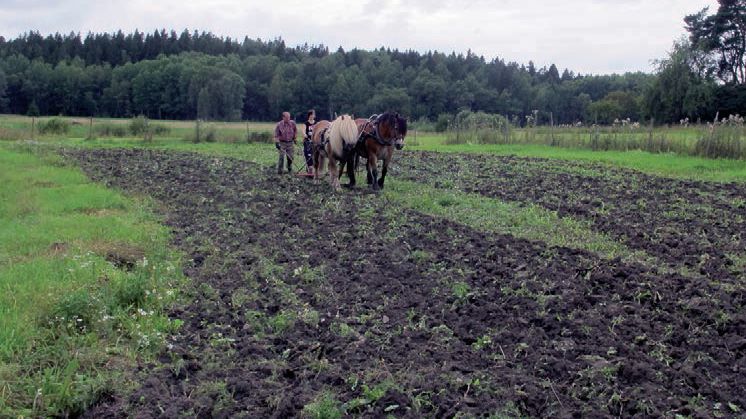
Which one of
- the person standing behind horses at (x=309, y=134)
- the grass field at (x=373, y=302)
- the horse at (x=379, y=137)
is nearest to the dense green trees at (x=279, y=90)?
the person standing behind horses at (x=309, y=134)

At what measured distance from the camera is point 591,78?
96.3 m

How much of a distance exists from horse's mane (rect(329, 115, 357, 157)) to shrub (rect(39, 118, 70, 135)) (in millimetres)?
28611

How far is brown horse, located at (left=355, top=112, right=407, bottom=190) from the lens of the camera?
43.4ft

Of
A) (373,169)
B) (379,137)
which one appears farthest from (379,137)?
(373,169)

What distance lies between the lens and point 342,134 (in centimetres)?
1377

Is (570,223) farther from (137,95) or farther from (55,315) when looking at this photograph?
(137,95)

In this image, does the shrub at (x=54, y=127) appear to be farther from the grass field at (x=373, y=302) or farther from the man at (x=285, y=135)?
the grass field at (x=373, y=302)

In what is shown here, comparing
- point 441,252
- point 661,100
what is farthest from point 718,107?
point 441,252

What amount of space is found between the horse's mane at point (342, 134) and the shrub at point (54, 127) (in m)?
28.6

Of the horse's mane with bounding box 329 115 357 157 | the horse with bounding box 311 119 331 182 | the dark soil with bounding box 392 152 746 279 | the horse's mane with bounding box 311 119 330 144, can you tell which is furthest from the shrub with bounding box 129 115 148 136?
the horse's mane with bounding box 329 115 357 157

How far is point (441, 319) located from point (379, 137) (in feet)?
25.3

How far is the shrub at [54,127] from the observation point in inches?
1473

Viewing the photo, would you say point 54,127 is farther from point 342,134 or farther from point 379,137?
point 379,137

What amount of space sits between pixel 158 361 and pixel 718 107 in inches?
1964
